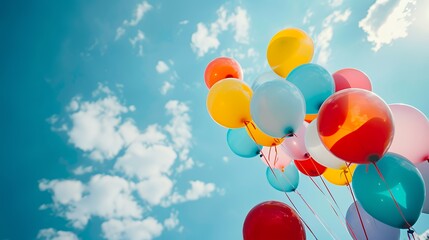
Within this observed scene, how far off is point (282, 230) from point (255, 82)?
2.48m

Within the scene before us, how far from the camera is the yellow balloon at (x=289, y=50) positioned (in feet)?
13.0

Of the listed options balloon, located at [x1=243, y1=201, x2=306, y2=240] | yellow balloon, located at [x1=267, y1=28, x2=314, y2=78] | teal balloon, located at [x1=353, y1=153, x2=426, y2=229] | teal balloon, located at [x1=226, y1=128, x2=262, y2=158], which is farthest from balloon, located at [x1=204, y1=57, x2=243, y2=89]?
teal balloon, located at [x1=353, y1=153, x2=426, y2=229]

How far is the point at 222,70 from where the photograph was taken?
4461 millimetres

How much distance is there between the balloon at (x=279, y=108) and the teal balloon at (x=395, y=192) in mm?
943

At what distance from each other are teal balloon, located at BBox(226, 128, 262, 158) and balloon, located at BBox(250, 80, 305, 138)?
3.70ft

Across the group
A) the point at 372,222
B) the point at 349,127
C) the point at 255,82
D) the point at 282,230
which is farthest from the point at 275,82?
the point at 372,222

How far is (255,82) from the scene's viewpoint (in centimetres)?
442

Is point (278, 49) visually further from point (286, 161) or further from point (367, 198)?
point (367, 198)

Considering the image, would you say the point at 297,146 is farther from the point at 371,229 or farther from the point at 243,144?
the point at 371,229

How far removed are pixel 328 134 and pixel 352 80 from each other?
1.61 meters

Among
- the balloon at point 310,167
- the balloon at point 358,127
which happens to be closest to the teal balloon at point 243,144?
the balloon at point 310,167

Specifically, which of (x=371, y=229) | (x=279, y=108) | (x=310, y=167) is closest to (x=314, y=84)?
Answer: (x=279, y=108)

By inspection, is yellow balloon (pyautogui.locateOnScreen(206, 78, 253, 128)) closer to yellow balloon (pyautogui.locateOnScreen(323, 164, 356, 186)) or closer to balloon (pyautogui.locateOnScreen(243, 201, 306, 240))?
balloon (pyautogui.locateOnScreen(243, 201, 306, 240))

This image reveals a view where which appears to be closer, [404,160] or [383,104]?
[383,104]
